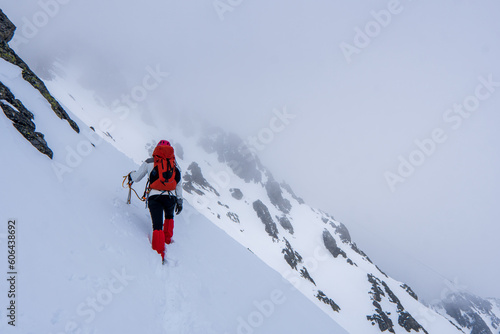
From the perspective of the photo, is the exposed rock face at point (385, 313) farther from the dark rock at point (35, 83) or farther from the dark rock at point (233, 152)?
the dark rock at point (35, 83)

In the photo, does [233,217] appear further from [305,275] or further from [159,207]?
[159,207]

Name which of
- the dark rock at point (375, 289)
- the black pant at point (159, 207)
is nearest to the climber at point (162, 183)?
the black pant at point (159, 207)

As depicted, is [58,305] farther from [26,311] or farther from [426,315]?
[426,315]

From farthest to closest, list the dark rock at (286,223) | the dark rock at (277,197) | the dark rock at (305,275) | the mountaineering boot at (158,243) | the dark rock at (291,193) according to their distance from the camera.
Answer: the dark rock at (291,193)
the dark rock at (277,197)
the dark rock at (286,223)
the dark rock at (305,275)
the mountaineering boot at (158,243)

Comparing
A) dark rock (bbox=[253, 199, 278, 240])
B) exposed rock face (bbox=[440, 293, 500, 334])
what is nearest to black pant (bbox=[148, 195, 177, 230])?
dark rock (bbox=[253, 199, 278, 240])

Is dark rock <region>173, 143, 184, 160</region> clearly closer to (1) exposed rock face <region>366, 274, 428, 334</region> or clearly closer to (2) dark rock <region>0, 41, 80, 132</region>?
(1) exposed rock face <region>366, 274, 428, 334</region>

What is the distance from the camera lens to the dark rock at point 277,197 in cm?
8938

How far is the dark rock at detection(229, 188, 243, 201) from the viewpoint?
7875 centimetres

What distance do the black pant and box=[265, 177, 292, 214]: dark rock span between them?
Result: 273 ft

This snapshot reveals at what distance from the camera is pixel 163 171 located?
656 centimetres

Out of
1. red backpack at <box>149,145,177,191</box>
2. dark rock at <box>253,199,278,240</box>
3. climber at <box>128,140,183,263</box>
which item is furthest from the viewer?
dark rock at <box>253,199,278,240</box>


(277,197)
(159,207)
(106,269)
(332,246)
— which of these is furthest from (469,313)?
(106,269)

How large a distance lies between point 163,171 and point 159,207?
95 cm

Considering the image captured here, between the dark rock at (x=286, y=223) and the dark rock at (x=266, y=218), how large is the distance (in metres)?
5.65
